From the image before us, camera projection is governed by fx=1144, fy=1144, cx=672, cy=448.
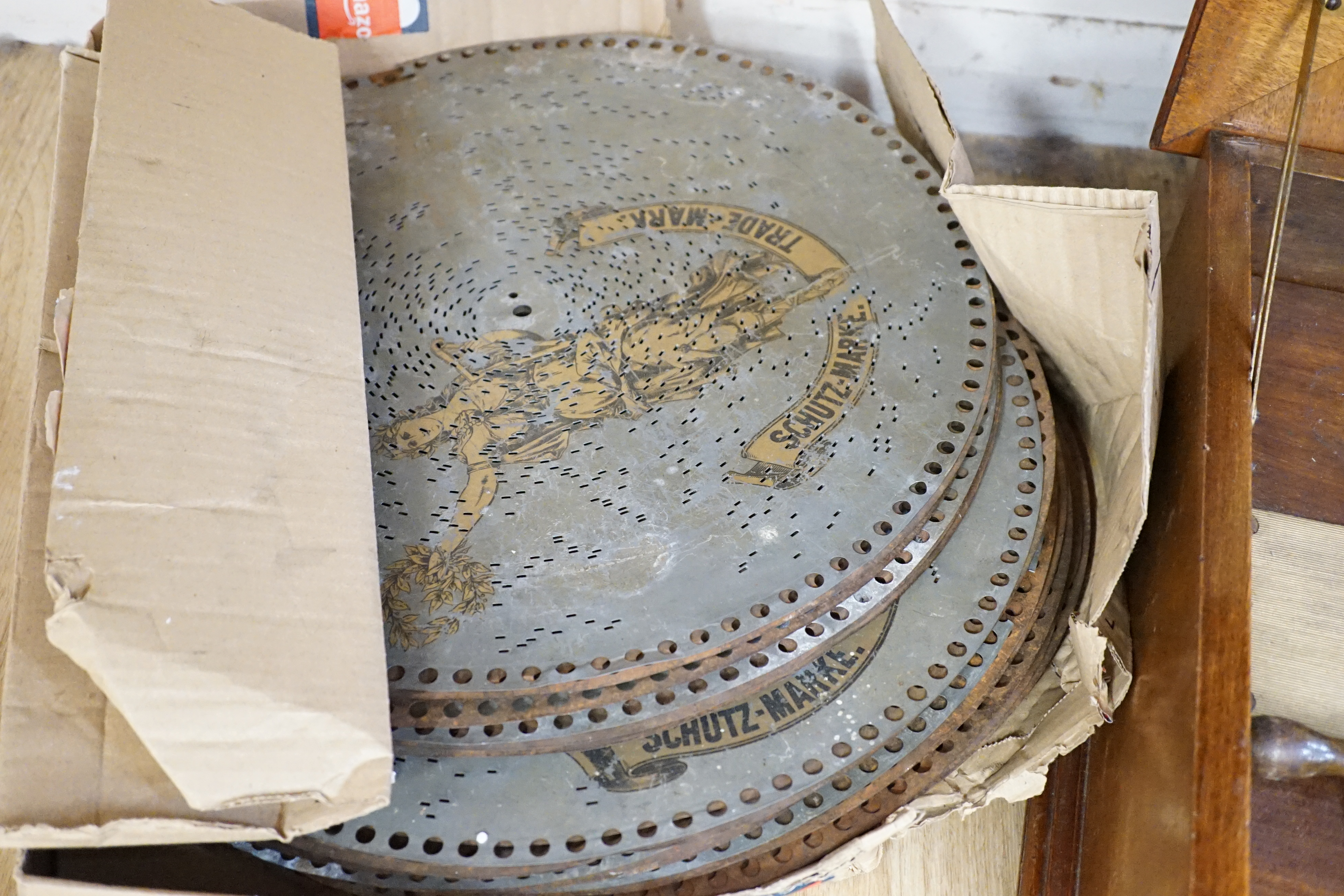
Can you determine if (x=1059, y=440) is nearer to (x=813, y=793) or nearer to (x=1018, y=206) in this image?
(x=1018, y=206)

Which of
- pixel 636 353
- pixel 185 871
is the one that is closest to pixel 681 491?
pixel 636 353

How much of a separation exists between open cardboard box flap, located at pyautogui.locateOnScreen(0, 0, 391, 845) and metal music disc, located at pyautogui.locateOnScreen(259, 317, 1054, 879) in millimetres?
117

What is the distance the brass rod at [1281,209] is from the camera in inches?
30.3

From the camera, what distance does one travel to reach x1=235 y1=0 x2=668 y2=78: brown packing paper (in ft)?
3.61

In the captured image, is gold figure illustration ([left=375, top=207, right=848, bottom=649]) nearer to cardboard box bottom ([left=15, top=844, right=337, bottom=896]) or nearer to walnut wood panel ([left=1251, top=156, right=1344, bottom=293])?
cardboard box bottom ([left=15, top=844, right=337, bottom=896])

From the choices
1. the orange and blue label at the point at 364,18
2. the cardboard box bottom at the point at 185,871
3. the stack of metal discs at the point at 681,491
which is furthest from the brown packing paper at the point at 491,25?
the cardboard box bottom at the point at 185,871

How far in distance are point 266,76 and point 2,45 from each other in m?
0.59

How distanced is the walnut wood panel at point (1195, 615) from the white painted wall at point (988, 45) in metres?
0.34

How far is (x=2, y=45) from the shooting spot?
1281 mm

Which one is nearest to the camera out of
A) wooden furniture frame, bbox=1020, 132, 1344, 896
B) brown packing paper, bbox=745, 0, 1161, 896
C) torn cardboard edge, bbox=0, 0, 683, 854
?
torn cardboard edge, bbox=0, 0, 683, 854

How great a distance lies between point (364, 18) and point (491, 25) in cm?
12

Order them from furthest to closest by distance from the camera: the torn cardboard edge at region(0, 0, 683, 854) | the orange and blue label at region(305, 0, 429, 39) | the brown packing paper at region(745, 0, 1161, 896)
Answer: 1. the orange and blue label at region(305, 0, 429, 39)
2. the brown packing paper at region(745, 0, 1161, 896)
3. the torn cardboard edge at region(0, 0, 683, 854)

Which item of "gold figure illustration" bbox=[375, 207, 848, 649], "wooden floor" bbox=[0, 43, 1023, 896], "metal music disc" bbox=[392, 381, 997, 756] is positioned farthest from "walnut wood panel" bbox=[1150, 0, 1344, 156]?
"wooden floor" bbox=[0, 43, 1023, 896]

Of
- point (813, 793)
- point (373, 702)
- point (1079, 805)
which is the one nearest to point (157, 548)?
point (373, 702)
